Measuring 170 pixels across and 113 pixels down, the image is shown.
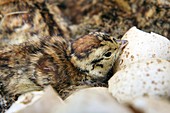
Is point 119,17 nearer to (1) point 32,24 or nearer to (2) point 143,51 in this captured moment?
(1) point 32,24

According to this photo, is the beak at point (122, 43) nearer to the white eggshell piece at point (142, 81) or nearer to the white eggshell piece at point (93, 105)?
the white eggshell piece at point (142, 81)

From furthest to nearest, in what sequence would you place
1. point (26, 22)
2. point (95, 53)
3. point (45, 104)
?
1. point (26, 22)
2. point (95, 53)
3. point (45, 104)

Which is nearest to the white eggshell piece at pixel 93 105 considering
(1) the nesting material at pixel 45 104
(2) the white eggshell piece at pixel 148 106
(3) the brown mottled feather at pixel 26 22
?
(2) the white eggshell piece at pixel 148 106

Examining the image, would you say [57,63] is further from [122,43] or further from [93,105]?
[93,105]

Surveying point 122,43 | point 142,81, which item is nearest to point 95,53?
point 122,43

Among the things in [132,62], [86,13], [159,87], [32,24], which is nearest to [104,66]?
[132,62]

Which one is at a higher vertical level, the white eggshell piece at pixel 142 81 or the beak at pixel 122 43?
the beak at pixel 122 43
